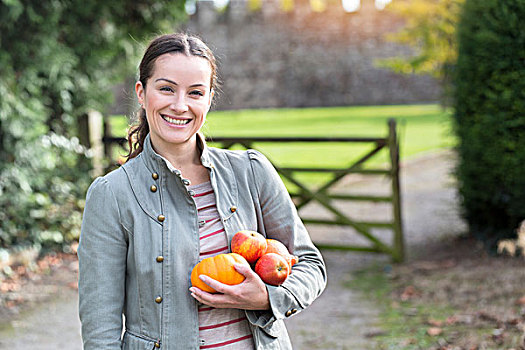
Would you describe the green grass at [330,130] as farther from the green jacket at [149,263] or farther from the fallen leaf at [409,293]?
the green jacket at [149,263]

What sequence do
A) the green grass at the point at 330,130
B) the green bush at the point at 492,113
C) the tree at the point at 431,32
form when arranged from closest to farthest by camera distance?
the green bush at the point at 492,113, the tree at the point at 431,32, the green grass at the point at 330,130

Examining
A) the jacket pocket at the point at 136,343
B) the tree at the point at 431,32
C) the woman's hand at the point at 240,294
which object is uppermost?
the tree at the point at 431,32

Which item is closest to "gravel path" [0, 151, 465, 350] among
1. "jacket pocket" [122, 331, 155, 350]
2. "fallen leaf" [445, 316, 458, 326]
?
"fallen leaf" [445, 316, 458, 326]

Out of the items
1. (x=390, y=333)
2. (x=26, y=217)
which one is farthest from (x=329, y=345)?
(x=26, y=217)

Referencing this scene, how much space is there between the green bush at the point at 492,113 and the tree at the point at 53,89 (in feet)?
11.4

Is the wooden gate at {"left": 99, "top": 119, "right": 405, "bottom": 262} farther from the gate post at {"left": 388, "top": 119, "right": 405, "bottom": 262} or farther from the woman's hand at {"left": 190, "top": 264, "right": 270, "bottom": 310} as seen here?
the woman's hand at {"left": 190, "top": 264, "right": 270, "bottom": 310}

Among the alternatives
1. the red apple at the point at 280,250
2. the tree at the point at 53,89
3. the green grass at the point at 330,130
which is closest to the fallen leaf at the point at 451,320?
the green grass at the point at 330,130

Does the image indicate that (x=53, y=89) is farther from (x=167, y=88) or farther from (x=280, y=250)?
(x=280, y=250)

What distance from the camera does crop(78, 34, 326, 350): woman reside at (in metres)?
1.60

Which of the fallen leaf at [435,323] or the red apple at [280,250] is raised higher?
the red apple at [280,250]

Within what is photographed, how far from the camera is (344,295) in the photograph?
17.3 ft

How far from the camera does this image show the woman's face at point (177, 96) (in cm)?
168

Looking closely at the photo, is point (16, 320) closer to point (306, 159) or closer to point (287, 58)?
point (306, 159)

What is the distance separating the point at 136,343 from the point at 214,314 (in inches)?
8.9
